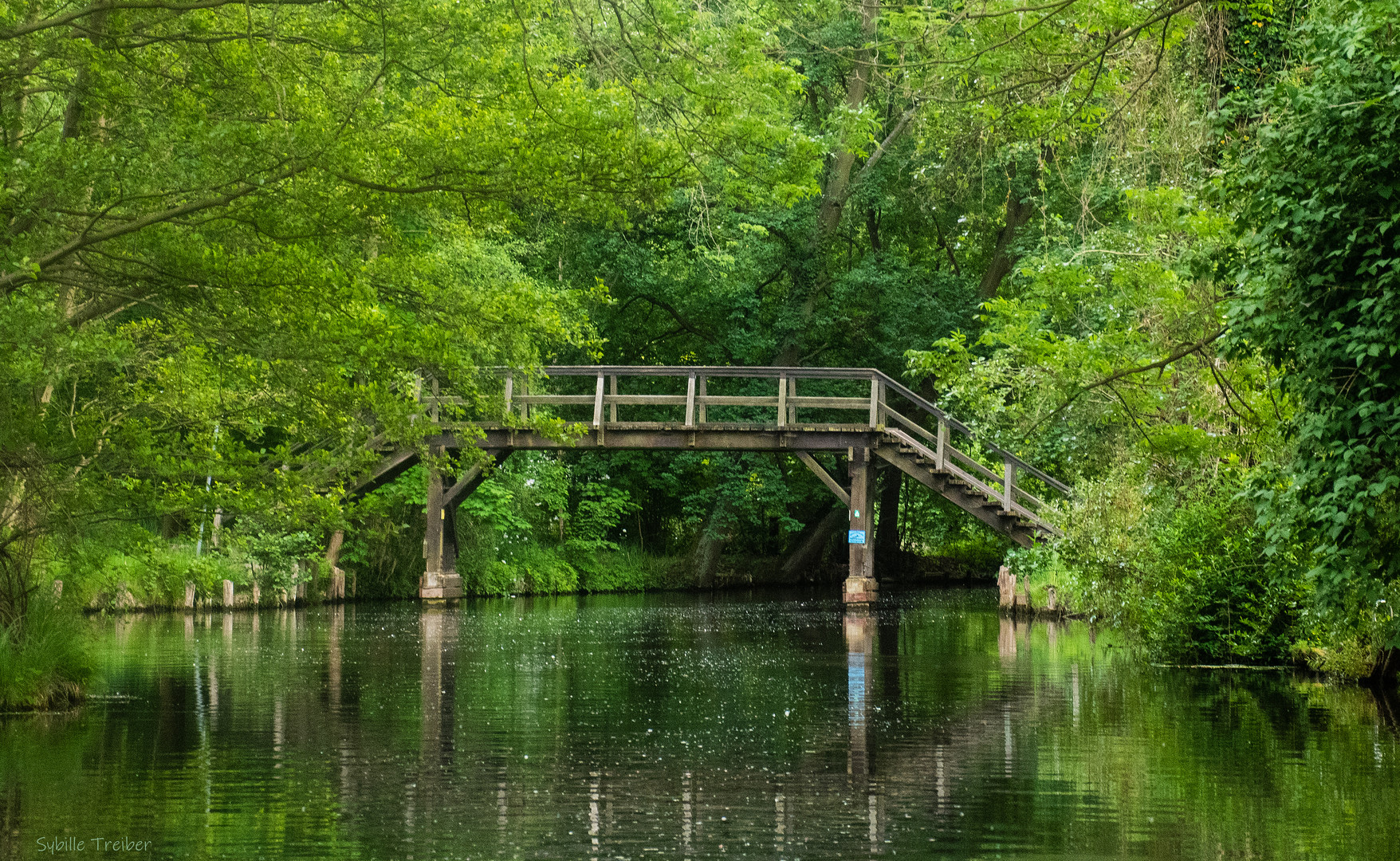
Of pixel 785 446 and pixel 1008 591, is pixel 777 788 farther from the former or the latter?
pixel 785 446

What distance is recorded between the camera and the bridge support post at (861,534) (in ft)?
93.0

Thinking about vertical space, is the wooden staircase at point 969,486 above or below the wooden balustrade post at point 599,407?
below

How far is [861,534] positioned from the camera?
28.7 meters

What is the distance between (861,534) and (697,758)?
1894 centimetres

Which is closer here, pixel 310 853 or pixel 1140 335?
pixel 310 853

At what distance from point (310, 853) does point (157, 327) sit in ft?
29.8

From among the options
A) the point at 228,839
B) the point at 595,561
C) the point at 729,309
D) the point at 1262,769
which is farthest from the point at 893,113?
the point at 228,839

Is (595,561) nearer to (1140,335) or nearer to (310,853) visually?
(1140,335)

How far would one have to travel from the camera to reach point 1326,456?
8.63 metres

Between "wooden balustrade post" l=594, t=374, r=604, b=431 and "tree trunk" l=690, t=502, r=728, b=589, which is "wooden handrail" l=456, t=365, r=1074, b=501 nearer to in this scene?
"wooden balustrade post" l=594, t=374, r=604, b=431

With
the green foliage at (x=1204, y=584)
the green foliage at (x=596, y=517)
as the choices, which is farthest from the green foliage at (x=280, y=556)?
the green foliage at (x=1204, y=584)

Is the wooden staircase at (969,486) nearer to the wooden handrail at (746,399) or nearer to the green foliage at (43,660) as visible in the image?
the wooden handrail at (746,399)

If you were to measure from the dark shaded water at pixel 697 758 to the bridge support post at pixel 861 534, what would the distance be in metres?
10.3

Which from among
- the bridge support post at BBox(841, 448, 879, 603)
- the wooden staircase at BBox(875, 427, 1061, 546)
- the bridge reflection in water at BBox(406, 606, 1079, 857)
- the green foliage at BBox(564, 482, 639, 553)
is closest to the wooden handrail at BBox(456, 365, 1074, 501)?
the wooden staircase at BBox(875, 427, 1061, 546)
